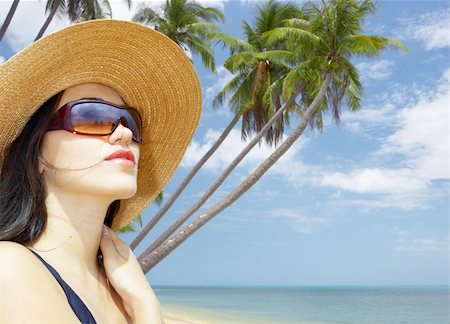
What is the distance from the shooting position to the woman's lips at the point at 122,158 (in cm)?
181

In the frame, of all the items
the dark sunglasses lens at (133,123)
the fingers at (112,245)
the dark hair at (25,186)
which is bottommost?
the fingers at (112,245)

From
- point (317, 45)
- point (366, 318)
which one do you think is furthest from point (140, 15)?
point (366, 318)

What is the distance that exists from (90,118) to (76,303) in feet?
2.00

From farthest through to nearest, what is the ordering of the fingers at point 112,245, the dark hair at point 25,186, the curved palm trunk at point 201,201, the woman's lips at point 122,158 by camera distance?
the curved palm trunk at point 201,201, the fingers at point 112,245, the woman's lips at point 122,158, the dark hair at point 25,186

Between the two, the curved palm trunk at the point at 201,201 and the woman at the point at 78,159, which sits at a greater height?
the curved palm trunk at the point at 201,201

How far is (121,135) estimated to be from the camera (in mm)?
1862

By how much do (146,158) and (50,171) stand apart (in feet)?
2.03

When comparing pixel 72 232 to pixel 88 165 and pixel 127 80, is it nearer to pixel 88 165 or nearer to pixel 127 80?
pixel 88 165

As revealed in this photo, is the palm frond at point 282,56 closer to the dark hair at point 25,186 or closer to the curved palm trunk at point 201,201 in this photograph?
the curved palm trunk at point 201,201

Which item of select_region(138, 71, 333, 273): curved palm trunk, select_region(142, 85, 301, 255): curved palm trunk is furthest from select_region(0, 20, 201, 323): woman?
select_region(142, 85, 301, 255): curved palm trunk

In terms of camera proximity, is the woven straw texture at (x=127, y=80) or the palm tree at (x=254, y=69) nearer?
the woven straw texture at (x=127, y=80)

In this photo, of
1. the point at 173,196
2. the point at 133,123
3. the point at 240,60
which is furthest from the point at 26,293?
the point at 240,60

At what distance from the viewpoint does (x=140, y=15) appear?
818 inches

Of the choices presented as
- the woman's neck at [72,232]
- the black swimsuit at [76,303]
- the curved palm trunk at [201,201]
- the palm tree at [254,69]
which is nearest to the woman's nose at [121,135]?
the woman's neck at [72,232]
